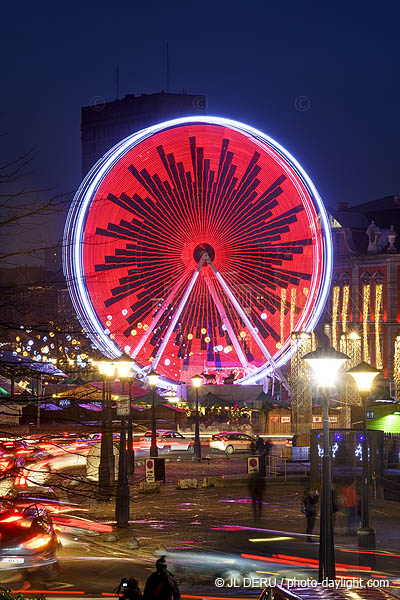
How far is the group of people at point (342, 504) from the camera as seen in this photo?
24.3m

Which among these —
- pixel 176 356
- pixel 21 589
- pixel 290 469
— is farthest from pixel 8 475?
pixel 176 356

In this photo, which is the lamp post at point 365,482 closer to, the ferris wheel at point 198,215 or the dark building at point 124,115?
the ferris wheel at point 198,215

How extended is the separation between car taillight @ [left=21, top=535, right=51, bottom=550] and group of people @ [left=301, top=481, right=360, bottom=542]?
7.88 meters

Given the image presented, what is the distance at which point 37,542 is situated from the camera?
17.2 m

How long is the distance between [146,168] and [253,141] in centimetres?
542

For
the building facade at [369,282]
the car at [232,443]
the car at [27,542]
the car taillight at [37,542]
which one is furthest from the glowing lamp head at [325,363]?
the building facade at [369,282]

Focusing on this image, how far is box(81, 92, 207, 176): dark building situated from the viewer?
594 ft

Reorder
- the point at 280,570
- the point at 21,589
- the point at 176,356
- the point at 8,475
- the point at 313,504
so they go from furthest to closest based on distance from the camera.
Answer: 1. the point at 176,356
2. the point at 313,504
3. the point at 280,570
4. the point at 21,589
5. the point at 8,475

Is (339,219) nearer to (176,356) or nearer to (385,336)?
(385,336)

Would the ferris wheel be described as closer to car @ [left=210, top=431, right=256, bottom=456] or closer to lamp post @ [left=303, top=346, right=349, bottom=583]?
car @ [left=210, top=431, right=256, bottom=456]

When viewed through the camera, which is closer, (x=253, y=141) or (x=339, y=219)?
(x=253, y=141)

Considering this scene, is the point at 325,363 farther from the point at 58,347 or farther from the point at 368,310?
the point at 368,310

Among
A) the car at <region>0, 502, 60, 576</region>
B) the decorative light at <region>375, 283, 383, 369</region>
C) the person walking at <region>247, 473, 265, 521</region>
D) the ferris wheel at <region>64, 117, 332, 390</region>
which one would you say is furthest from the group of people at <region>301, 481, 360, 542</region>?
the decorative light at <region>375, 283, 383, 369</region>

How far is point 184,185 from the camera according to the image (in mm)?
53719
